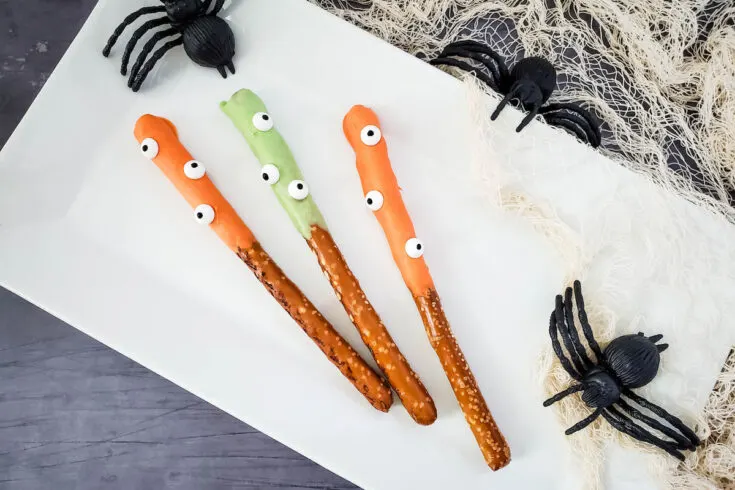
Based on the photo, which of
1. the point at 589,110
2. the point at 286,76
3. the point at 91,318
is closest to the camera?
the point at 91,318

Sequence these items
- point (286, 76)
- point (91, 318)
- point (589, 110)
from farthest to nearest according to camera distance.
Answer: point (589, 110) < point (286, 76) < point (91, 318)

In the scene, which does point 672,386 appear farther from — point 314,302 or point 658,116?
point 314,302

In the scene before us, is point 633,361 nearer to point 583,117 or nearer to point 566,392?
point 566,392

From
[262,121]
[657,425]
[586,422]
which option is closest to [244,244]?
[262,121]

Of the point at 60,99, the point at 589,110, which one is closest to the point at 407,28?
the point at 589,110

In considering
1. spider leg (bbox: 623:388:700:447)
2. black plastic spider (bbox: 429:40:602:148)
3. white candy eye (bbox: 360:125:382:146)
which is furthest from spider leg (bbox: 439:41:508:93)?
spider leg (bbox: 623:388:700:447)

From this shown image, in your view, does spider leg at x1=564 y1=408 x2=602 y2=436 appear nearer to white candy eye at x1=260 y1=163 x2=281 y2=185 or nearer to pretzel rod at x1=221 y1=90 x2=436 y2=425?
pretzel rod at x1=221 y1=90 x2=436 y2=425

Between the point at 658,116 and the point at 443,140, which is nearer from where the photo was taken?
the point at 443,140
